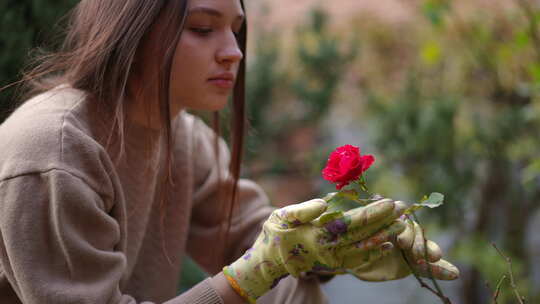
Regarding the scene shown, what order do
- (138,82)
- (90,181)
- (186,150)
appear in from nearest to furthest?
(90,181)
(138,82)
(186,150)

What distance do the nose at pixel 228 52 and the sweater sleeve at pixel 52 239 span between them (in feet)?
1.12

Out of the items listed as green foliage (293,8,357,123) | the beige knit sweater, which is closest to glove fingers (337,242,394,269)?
the beige knit sweater

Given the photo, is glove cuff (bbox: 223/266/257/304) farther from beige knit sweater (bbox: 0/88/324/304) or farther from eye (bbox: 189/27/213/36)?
eye (bbox: 189/27/213/36)

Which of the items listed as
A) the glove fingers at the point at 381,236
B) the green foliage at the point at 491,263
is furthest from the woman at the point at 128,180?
the green foliage at the point at 491,263

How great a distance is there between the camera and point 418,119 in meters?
2.97

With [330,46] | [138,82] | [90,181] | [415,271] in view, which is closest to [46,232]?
[90,181]

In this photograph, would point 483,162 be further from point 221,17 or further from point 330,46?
point 221,17

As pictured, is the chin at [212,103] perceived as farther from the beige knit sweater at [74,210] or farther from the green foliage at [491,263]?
the green foliage at [491,263]

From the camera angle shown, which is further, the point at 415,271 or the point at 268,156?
the point at 268,156

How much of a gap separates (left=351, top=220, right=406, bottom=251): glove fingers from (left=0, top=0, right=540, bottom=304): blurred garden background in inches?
56.5

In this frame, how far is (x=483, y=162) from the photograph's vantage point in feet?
10.5

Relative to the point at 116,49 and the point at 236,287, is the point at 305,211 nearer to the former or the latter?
the point at 236,287

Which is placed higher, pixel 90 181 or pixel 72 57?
pixel 72 57

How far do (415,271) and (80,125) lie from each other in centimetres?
64
